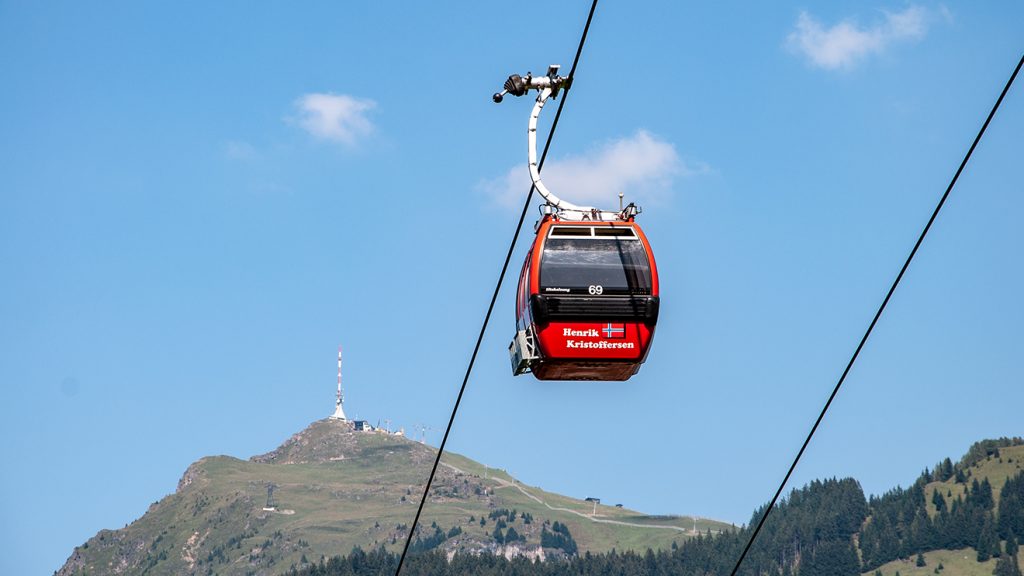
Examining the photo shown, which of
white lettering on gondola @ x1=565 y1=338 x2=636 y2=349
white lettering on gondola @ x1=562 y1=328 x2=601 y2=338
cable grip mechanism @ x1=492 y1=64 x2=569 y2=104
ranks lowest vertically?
white lettering on gondola @ x1=565 y1=338 x2=636 y2=349

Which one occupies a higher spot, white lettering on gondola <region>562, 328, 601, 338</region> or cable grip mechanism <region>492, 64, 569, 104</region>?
cable grip mechanism <region>492, 64, 569, 104</region>

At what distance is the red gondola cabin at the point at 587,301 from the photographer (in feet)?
117

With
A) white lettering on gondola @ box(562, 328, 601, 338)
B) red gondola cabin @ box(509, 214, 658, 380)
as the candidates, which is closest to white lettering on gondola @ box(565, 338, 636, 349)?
red gondola cabin @ box(509, 214, 658, 380)

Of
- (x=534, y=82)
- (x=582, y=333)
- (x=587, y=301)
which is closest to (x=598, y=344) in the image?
(x=582, y=333)

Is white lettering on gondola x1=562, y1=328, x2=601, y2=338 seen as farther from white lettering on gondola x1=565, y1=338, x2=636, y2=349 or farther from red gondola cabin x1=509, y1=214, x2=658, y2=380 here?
white lettering on gondola x1=565, y1=338, x2=636, y2=349

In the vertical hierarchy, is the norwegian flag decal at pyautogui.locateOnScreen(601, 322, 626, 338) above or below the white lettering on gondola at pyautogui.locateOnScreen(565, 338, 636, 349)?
above

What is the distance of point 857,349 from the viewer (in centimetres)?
2756

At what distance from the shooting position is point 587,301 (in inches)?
1419

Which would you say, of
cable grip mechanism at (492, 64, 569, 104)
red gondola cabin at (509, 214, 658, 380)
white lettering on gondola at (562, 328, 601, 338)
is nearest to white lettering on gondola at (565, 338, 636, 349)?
red gondola cabin at (509, 214, 658, 380)

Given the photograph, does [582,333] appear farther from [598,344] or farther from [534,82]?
[534,82]

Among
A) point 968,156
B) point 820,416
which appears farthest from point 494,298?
point 968,156

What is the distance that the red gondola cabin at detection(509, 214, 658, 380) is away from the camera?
3581 cm

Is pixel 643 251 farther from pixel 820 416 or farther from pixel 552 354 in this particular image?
pixel 820 416

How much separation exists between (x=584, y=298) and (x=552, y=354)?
1.35 meters
